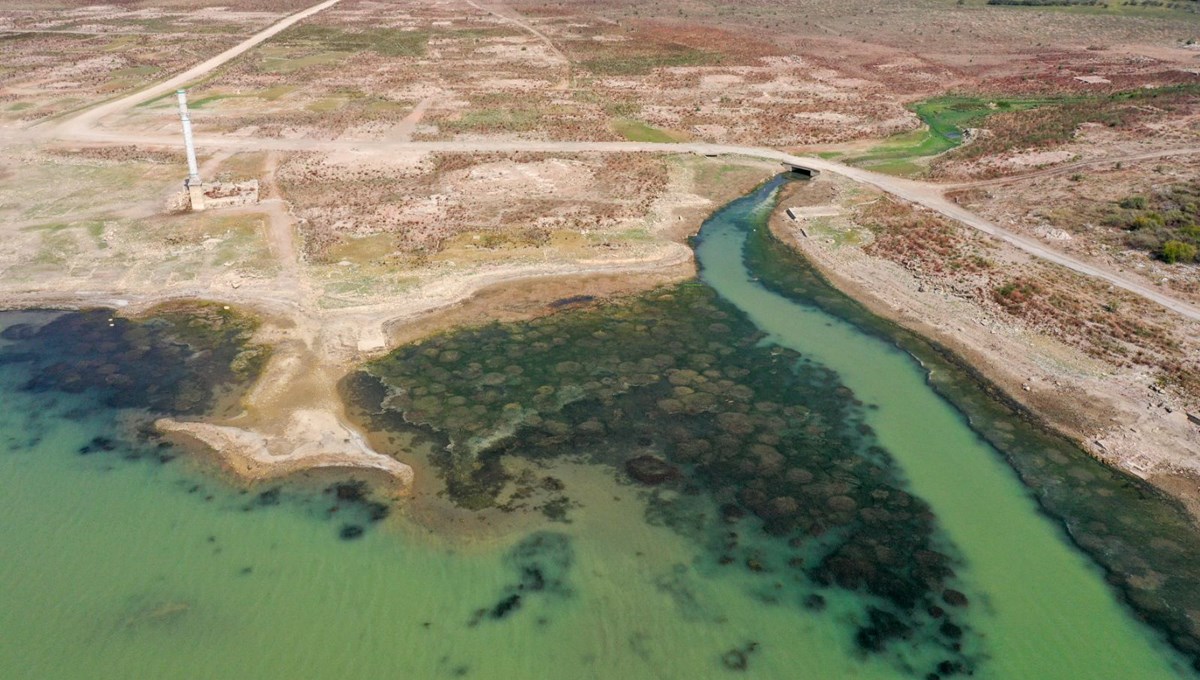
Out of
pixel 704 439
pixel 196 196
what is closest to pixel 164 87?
pixel 196 196

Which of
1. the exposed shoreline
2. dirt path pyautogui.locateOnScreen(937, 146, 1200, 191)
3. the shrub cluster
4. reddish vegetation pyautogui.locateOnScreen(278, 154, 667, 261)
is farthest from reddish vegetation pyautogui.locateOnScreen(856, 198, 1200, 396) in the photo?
reddish vegetation pyautogui.locateOnScreen(278, 154, 667, 261)

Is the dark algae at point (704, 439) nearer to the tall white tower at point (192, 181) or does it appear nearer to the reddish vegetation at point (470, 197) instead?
the reddish vegetation at point (470, 197)

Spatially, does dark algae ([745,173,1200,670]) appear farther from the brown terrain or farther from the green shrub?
the green shrub

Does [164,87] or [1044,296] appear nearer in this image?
[1044,296]

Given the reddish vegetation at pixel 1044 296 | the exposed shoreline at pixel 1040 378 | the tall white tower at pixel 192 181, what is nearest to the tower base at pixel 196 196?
the tall white tower at pixel 192 181

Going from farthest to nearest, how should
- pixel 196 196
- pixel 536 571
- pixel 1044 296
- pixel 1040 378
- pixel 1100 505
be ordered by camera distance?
pixel 196 196 → pixel 1044 296 → pixel 1040 378 → pixel 1100 505 → pixel 536 571

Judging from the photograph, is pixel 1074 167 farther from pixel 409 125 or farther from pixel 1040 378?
pixel 409 125
